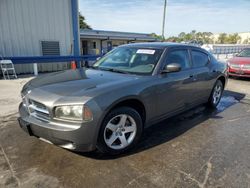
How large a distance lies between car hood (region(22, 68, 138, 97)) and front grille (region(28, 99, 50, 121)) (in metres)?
0.21

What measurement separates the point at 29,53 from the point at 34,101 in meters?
8.54

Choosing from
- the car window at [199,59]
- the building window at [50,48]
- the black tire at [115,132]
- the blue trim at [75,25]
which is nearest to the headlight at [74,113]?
the black tire at [115,132]

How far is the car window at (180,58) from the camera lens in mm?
3869

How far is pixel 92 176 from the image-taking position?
2688 millimetres

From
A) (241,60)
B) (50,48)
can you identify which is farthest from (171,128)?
(50,48)

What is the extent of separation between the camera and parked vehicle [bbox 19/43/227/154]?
2639mm

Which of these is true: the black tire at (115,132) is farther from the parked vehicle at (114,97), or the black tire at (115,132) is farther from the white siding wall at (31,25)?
the white siding wall at (31,25)

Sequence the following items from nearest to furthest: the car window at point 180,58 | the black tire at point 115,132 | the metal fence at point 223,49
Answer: the black tire at point 115,132, the car window at point 180,58, the metal fence at point 223,49

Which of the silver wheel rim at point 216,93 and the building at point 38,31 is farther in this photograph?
the building at point 38,31

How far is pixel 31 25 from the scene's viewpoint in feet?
33.4

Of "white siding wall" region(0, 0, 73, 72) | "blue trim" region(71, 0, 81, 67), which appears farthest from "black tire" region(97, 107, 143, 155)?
"blue trim" region(71, 0, 81, 67)

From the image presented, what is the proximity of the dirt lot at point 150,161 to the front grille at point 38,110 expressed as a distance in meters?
0.67

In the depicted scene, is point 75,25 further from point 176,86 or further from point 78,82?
point 78,82

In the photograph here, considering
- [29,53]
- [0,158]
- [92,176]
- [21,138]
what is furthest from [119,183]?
[29,53]
